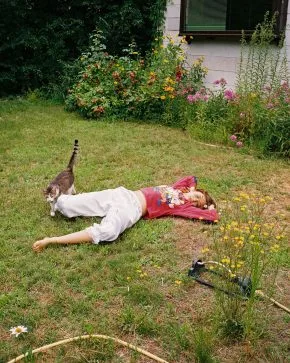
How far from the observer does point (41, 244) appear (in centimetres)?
344

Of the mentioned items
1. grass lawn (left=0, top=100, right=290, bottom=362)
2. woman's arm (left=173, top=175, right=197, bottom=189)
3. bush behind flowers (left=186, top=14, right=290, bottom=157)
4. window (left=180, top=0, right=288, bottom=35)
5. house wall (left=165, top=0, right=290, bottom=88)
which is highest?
window (left=180, top=0, right=288, bottom=35)

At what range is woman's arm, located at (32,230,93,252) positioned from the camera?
3439 mm

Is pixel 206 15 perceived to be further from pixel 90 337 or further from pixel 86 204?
pixel 90 337

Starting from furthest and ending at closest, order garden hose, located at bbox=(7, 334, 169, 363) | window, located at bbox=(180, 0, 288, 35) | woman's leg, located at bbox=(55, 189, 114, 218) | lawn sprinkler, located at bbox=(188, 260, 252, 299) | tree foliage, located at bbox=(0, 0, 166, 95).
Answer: tree foliage, located at bbox=(0, 0, 166, 95) → window, located at bbox=(180, 0, 288, 35) → woman's leg, located at bbox=(55, 189, 114, 218) → lawn sprinkler, located at bbox=(188, 260, 252, 299) → garden hose, located at bbox=(7, 334, 169, 363)

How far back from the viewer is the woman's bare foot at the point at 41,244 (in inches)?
135

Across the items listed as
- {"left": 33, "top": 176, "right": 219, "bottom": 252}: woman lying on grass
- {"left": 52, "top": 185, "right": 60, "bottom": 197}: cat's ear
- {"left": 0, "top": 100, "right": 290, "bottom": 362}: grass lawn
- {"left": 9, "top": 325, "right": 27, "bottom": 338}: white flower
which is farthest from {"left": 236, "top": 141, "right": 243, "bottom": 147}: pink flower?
{"left": 9, "top": 325, "right": 27, "bottom": 338}: white flower

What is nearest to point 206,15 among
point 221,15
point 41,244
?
point 221,15

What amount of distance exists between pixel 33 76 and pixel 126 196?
23.4ft

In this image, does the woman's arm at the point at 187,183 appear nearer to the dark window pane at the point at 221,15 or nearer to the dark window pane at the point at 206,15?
the dark window pane at the point at 221,15

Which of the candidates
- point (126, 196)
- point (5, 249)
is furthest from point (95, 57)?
point (5, 249)

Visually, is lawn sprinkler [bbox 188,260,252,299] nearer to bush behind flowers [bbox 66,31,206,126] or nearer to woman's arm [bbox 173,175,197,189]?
woman's arm [bbox 173,175,197,189]

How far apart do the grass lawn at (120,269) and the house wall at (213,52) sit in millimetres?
2355

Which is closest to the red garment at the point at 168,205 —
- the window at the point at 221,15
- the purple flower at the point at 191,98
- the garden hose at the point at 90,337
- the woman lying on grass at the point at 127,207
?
the woman lying on grass at the point at 127,207

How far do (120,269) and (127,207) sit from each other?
29.6 inches
